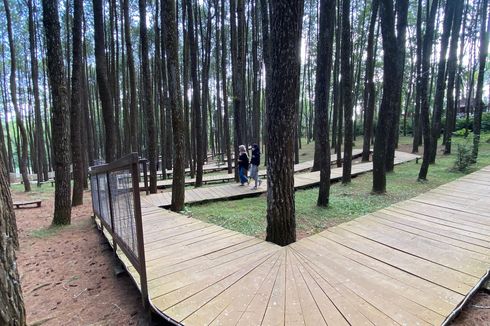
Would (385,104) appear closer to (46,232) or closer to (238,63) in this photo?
(238,63)

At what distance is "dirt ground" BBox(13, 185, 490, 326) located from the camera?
2568mm

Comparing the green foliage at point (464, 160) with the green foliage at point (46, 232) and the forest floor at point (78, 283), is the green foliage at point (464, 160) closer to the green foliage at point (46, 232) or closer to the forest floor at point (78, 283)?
the forest floor at point (78, 283)

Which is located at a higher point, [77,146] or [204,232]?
[77,146]

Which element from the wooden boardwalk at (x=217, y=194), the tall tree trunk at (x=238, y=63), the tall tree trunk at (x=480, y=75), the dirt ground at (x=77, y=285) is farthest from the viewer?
the tall tree trunk at (x=480, y=75)

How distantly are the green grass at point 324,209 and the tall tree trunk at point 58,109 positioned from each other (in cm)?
302

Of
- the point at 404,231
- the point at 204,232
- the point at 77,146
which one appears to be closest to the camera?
the point at 404,231

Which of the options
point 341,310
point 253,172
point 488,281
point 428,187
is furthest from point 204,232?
point 428,187

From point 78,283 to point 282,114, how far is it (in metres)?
3.65

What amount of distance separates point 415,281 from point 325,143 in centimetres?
369

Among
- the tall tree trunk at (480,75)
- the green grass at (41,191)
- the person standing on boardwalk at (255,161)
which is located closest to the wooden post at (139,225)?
the person standing on boardwalk at (255,161)

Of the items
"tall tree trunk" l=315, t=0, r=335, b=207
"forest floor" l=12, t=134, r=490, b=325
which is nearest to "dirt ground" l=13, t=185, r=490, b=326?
"forest floor" l=12, t=134, r=490, b=325

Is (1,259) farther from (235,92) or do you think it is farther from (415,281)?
(235,92)

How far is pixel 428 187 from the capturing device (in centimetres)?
704

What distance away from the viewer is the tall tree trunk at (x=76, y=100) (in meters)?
7.03
